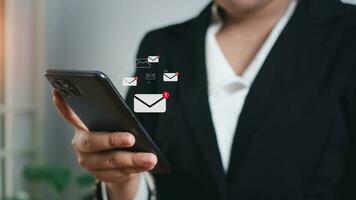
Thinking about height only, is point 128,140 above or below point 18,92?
above

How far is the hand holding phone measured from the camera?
0.44m

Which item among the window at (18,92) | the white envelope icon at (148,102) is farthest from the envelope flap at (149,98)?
the window at (18,92)

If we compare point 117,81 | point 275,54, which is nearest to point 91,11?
point 117,81

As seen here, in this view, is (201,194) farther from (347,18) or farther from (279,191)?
(347,18)

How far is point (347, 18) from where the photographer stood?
0.47 metres

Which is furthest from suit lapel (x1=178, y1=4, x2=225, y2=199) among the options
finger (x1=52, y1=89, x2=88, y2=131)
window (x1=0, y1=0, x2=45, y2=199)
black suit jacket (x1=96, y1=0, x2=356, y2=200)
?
window (x1=0, y1=0, x2=45, y2=199)

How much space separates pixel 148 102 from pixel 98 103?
0.07 meters

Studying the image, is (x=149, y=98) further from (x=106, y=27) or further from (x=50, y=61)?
(x=50, y=61)

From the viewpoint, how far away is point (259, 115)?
48 cm

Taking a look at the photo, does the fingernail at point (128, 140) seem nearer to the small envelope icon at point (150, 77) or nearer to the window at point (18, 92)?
the small envelope icon at point (150, 77)

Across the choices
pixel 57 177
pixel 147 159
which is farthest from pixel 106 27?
pixel 57 177

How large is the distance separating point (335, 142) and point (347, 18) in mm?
119

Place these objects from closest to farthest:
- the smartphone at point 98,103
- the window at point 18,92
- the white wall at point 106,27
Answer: the smartphone at point 98,103 → the white wall at point 106,27 → the window at point 18,92

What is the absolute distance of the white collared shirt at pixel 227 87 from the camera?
49 centimetres
